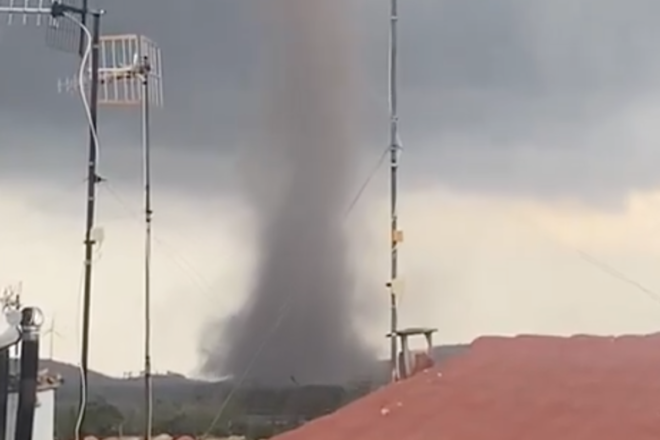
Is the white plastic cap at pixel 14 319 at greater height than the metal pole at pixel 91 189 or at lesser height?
lesser

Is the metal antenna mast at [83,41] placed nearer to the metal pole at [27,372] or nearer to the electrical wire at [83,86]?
the electrical wire at [83,86]

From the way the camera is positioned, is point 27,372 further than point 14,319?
No

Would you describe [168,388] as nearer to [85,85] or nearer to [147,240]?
[147,240]

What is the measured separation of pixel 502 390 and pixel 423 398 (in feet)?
1.34

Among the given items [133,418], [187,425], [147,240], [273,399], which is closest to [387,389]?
[147,240]

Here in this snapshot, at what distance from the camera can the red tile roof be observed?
4.30m

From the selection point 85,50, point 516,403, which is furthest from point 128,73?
point 516,403

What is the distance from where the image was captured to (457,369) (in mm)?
5422

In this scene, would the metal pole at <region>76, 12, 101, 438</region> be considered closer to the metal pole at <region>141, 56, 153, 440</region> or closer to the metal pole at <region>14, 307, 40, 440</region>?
the metal pole at <region>141, 56, 153, 440</region>

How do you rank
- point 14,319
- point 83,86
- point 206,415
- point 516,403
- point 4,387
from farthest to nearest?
point 206,415 < point 83,86 < point 516,403 < point 14,319 < point 4,387

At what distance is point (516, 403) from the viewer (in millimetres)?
4672

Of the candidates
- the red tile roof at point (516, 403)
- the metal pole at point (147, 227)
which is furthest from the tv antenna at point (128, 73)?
the red tile roof at point (516, 403)

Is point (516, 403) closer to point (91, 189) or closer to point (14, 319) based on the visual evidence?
point (14, 319)

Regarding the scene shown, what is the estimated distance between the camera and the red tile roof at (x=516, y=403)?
4305 mm
